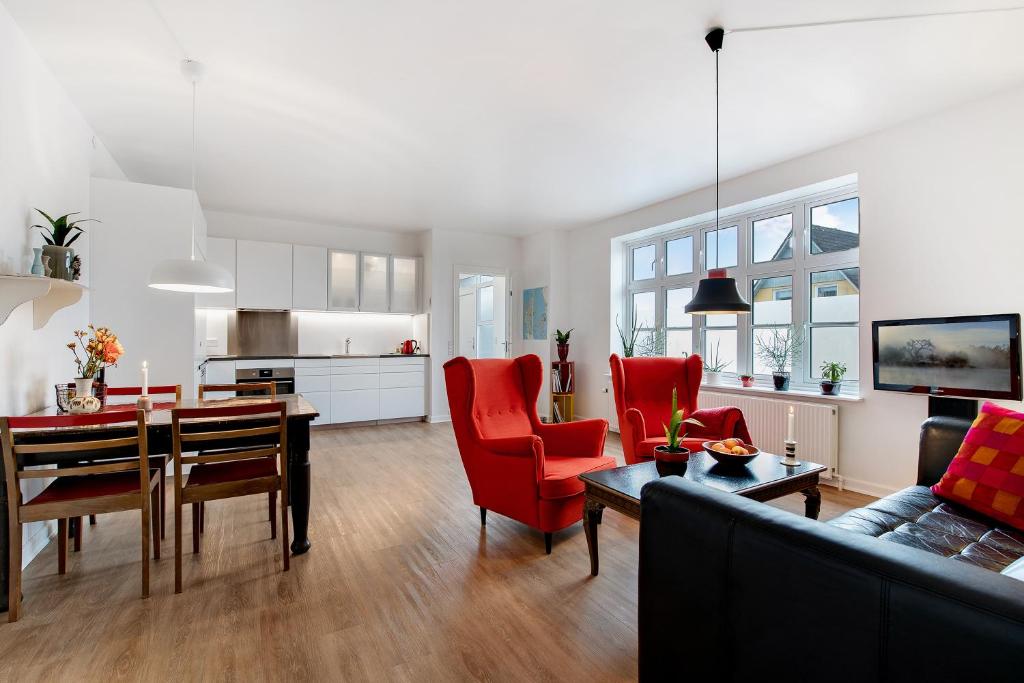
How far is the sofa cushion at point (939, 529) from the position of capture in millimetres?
1699

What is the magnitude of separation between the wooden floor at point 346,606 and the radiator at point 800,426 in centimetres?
86

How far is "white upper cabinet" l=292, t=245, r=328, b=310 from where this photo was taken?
20.3 feet

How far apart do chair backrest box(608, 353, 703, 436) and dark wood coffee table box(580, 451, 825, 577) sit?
1.17 m

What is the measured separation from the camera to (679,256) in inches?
220

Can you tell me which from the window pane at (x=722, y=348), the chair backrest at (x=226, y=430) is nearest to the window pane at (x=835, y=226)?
the window pane at (x=722, y=348)

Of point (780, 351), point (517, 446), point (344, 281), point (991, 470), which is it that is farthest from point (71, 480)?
point (780, 351)

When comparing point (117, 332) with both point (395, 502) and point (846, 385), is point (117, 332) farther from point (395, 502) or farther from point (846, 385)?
point (846, 385)

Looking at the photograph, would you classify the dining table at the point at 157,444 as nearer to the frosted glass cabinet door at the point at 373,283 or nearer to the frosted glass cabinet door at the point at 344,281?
the frosted glass cabinet door at the point at 344,281

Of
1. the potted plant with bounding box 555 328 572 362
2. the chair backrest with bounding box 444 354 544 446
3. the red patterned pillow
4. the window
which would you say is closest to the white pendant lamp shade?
the chair backrest with bounding box 444 354 544 446

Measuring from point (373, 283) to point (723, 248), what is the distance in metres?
4.52

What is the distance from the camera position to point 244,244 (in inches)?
231

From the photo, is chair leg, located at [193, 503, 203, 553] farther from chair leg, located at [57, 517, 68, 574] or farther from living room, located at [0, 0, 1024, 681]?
chair leg, located at [57, 517, 68, 574]

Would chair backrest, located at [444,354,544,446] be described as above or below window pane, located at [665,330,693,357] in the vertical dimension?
below

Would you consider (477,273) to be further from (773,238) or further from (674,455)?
(674,455)
